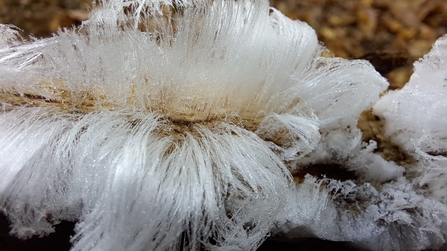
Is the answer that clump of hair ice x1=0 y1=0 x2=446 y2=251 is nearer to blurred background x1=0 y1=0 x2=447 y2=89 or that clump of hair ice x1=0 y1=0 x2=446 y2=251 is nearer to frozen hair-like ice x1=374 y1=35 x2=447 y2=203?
frozen hair-like ice x1=374 y1=35 x2=447 y2=203

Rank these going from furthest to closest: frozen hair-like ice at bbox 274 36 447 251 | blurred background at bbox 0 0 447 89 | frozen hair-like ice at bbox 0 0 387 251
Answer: blurred background at bbox 0 0 447 89, frozen hair-like ice at bbox 274 36 447 251, frozen hair-like ice at bbox 0 0 387 251

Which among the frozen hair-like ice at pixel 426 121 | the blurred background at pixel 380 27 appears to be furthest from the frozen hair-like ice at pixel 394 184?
the blurred background at pixel 380 27

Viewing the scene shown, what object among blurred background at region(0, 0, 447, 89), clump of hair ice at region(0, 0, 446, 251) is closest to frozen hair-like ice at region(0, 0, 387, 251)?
clump of hair ice at region(0, 0, 446, 251)

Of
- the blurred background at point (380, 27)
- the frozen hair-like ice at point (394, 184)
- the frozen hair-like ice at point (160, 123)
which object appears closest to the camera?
the frozen hair-like ice at point (160, 123)

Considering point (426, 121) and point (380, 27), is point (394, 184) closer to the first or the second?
point (426, 121)

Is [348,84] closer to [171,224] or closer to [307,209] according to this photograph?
[307,209]

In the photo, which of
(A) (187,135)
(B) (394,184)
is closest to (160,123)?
(A) (187,135)

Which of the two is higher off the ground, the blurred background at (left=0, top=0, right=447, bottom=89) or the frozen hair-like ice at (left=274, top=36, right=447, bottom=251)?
the blurred background at (left=0, top=0, right=447, bottom=89)

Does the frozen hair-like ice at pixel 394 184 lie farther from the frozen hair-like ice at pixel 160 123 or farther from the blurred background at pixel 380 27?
the blurred background at pixel 380 27
